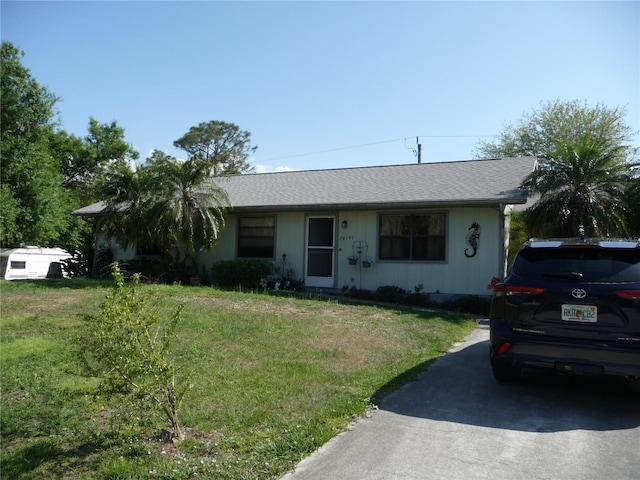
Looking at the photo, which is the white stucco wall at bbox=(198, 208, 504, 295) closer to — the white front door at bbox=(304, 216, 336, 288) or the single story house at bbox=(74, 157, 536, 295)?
the single story house at bbox=(74, 157, 536, 295)

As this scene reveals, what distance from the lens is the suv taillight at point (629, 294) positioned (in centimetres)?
479

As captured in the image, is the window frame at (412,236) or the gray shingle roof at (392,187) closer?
the gray shingle roof at (392,187)

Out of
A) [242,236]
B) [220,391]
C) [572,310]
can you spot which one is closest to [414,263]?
[242,236]

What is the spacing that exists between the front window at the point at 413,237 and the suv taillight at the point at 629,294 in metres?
8.46

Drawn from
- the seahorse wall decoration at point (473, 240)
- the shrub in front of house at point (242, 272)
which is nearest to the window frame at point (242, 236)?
the shrub in front of house at point (242, 272)

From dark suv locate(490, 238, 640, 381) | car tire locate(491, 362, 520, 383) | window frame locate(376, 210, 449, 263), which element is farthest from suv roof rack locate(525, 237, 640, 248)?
window frame locate(376, 210, 449, 263)

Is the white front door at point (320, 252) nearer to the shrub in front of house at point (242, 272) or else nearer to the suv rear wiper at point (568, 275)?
the shrub in front of house at point (242, 272)

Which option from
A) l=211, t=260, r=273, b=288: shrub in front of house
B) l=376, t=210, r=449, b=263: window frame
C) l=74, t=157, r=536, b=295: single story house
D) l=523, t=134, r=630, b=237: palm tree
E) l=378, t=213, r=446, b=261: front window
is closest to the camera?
l=523, t=134, r=630, b=237: palm tree

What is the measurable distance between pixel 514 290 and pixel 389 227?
8.81m

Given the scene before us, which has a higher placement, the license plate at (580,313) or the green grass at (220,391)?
the license plate at (580,313)

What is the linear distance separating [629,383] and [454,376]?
1967 mm

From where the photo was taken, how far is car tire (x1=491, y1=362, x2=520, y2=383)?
5776 millimetres

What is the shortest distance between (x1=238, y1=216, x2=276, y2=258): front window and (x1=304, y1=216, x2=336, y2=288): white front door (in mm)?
1268

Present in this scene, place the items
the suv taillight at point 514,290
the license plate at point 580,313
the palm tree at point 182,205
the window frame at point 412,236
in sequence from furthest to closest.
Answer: the palm tree at point 182,205, the window frame at point 412,236, the suv taillight at point 514,290, the license plate at point 580,313
